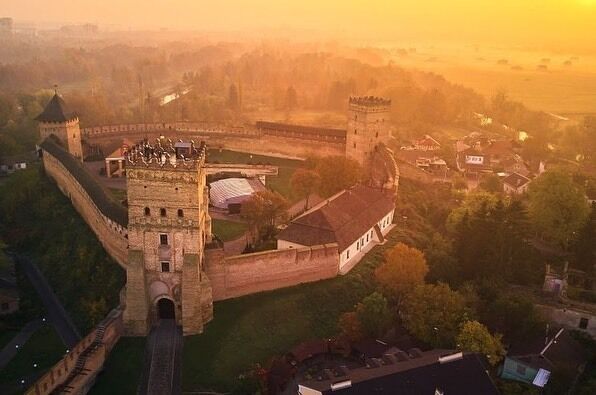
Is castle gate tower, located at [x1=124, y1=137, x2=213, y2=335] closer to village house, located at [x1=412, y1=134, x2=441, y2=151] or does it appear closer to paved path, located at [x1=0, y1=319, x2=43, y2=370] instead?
paved path, located at [x1=0, y1=319, x2=43, y2=370]

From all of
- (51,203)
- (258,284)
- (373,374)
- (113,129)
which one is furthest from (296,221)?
(113,129)

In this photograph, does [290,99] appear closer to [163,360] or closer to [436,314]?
[436,314]

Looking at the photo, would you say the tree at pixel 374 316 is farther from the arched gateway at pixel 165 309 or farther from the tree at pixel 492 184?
the tree at pixel 492 184

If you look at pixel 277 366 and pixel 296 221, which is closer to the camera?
pixel 277 366

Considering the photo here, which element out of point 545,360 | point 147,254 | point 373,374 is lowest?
point 545,360

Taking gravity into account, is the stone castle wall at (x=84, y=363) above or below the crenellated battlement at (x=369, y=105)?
below

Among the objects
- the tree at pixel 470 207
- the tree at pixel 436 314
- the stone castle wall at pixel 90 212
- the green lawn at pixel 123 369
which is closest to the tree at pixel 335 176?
the tree at pixel 470 207

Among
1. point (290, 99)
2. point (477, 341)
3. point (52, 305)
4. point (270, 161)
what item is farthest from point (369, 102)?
point (290, 99)

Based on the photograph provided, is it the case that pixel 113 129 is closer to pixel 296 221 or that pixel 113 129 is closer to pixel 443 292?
pixel 296 221
